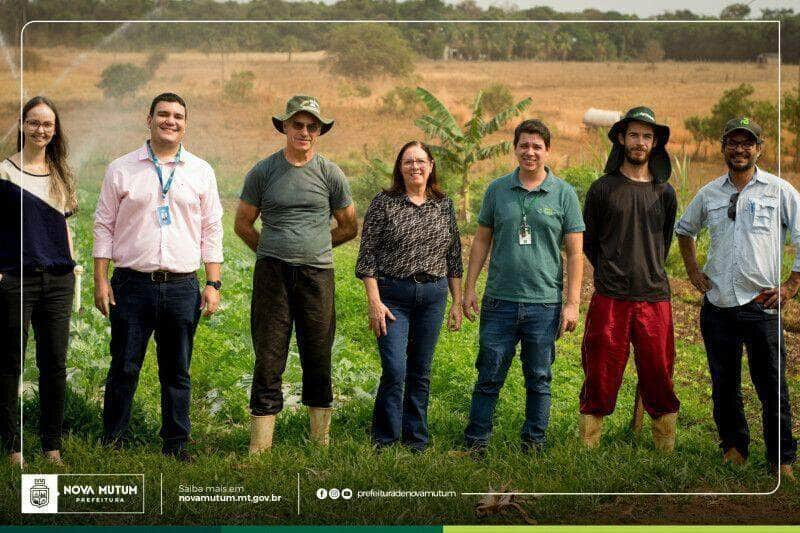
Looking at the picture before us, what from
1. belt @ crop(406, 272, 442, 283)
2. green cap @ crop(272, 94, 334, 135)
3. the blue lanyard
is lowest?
belt @ crop(406, 272, 442, 283)

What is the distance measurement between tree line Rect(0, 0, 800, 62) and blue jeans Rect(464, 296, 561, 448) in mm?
1839

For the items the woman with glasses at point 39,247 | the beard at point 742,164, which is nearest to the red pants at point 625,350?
the beard at point 742,164

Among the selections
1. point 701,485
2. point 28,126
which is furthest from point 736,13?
point 28,126

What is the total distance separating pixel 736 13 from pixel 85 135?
7.19 meters

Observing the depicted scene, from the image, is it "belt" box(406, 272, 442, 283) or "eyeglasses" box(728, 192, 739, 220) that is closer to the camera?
"belt" box(406, 272, 442, 283)

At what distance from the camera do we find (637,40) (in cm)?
742

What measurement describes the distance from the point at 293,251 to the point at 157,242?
2.48ft

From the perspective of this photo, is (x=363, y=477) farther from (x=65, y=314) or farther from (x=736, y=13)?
(x=736, y=13)

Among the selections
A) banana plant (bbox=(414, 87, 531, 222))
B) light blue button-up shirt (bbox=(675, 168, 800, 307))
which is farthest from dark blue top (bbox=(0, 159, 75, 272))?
banana plant (bbox=(414, 87, 531, 222))

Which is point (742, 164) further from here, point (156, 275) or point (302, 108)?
point (156, 275)

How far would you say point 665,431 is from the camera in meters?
5.96

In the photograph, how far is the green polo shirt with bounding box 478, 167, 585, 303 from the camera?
5.55 meters

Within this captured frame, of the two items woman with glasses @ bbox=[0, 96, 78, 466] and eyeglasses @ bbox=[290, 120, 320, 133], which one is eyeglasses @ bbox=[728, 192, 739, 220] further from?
woman with glasses @ bbox=[0, 96, 78, 466]

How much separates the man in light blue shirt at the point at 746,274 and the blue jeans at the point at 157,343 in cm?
299
